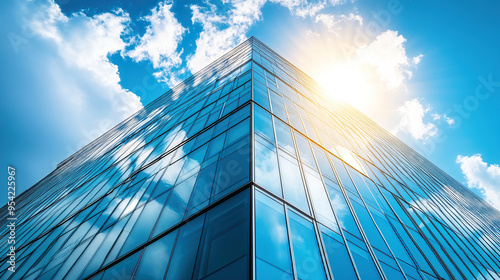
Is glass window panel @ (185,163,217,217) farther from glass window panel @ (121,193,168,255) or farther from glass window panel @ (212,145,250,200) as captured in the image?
glass window panel @ (121,193,168,255)

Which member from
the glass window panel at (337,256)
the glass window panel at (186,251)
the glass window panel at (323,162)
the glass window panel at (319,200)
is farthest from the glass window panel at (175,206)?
the glass window panel at (323,162)

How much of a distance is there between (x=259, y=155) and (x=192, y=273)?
4084 mm

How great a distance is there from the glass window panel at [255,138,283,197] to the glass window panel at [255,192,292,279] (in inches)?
21.5

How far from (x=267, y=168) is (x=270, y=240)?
2.77 m

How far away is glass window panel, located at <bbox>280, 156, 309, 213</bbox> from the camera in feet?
25.5

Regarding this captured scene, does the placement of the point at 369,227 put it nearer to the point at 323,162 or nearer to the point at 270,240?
the point at 323,162

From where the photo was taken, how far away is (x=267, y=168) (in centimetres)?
826

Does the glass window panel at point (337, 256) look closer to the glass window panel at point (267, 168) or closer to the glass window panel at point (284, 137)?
the glass window panel at point (267, 168)

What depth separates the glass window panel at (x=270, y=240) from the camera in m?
5.23

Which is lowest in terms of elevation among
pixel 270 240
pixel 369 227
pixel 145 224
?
pixel 270 240

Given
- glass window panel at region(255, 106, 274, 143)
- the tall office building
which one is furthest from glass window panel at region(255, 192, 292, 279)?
glass window panel at region(255, 106, 274, 143)

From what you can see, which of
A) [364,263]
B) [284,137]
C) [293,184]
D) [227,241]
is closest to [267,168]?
[293,184]

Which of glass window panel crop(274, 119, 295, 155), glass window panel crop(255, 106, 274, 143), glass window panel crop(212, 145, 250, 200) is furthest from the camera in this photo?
glass window panel crop(274, 119, 295, 155)

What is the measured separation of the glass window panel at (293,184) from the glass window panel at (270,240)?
805 mm
